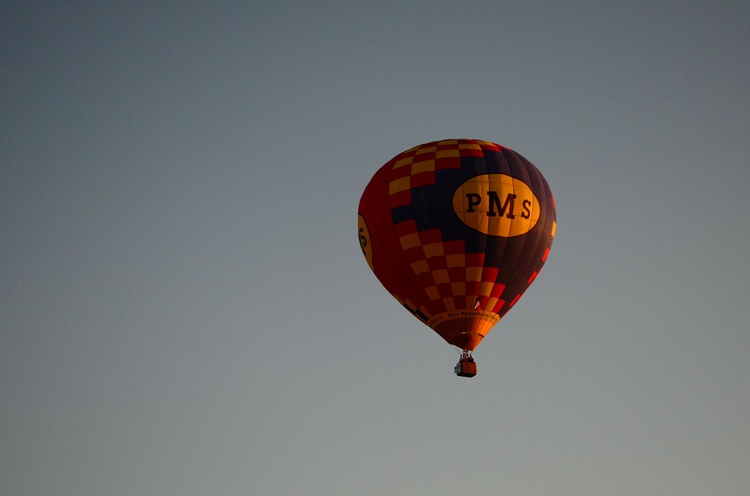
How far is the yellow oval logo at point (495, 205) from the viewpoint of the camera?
107 ft

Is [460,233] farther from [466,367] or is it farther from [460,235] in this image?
[466,367]

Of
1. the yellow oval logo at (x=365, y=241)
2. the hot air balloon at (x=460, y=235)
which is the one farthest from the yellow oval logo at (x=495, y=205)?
the yellow oval logo at (x=365, y=241)

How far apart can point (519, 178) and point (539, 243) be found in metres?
2.00

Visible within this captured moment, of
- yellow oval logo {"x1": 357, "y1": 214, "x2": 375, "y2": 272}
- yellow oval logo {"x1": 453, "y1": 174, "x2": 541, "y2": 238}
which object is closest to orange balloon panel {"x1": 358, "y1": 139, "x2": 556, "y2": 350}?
yellow oval logo {"x1": 453, "y1": 174, "x2": 541, "y2": 238}

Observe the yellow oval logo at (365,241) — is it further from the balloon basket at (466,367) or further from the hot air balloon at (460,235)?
the balloon basket at (466,367)

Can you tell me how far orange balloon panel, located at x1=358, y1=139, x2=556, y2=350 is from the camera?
32.8m

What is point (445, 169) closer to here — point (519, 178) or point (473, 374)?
point (519, 178)

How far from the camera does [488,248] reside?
32.8m

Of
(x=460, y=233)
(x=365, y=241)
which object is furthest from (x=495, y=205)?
(x=365, y=241)

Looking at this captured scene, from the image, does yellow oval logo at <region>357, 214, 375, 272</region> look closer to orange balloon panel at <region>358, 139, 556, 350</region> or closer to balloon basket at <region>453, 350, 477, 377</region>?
orange balloon panel at <region>358, 139, 556, 350</region>

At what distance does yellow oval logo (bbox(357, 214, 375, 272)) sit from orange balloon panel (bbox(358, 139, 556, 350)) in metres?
0.24

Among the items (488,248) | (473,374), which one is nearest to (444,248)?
(488,248)

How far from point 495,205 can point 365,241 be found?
4296mm

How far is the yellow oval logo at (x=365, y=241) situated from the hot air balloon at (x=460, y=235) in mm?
351
